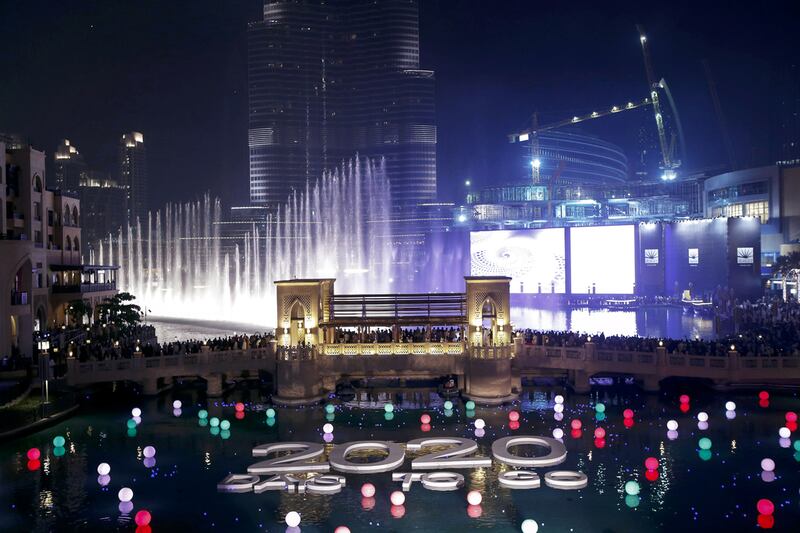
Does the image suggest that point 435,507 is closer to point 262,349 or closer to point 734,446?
point 734,446

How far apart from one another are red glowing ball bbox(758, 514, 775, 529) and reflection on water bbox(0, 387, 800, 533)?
20cm

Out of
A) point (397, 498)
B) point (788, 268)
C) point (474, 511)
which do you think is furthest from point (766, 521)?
point (788, 268)

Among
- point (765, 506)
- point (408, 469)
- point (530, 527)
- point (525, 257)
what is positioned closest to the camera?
point (530, 527)

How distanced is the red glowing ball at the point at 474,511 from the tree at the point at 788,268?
173 feet

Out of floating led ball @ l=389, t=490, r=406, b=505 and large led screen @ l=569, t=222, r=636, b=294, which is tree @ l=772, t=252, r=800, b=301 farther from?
floating led ball @ l=389, t=490, r=406, b=505

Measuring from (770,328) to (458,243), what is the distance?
50418 mm

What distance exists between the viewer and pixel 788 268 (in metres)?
62.0

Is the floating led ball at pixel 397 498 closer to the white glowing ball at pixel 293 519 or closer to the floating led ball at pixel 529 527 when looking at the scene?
the white glowing ball at pixel 293 519

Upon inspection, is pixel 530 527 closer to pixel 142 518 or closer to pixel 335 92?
pixel 142 518

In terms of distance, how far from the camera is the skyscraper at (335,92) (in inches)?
5320

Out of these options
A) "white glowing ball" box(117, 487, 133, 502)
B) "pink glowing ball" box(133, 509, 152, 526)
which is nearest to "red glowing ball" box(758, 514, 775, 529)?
"pink glowing ball" box(133, 509, 152, 526)

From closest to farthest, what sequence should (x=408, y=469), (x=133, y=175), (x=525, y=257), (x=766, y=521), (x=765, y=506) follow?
(x=766, y=521), (x=765, y=506), (x=408, y=469), (x=525, y=257), (x=133, y=175)

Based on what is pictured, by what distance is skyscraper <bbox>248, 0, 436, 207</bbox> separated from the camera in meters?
135

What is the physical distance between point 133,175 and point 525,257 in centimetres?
11614
